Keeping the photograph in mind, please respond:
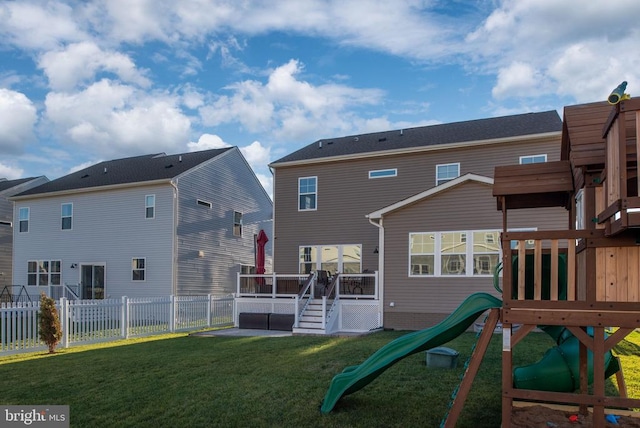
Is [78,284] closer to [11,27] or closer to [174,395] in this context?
[11,27]

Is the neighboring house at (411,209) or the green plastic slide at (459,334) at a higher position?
the neighboring house at (411,209)

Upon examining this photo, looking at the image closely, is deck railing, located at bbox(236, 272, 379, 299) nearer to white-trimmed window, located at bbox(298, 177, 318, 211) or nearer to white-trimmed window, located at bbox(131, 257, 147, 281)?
white-trimmed window, located at bbox(298, 177, 318, 211)

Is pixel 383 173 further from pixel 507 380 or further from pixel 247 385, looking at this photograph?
pixel 507 380

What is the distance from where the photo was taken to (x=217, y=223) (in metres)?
22.6

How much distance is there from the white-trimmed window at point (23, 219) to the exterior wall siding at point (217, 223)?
9294 mm

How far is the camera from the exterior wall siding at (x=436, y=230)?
42.7ft

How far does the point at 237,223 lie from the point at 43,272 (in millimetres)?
9363

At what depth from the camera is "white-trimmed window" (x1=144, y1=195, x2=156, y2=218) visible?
20.4m

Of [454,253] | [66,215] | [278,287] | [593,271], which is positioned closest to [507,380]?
[593,271]

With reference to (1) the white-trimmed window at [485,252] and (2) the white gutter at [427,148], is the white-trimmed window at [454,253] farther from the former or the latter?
A: (2) the white gutter at [427,148]

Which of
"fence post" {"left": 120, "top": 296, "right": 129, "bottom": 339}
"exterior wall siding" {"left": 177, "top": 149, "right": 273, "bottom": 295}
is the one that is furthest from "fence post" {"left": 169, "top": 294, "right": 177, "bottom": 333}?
"exterior wall siding" {"left": 177, "top": 149, "right": 273, "bottom": 295}

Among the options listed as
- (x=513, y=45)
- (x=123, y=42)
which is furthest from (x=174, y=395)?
(x=123, y=42)

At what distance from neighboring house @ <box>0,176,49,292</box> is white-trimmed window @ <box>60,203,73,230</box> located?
5.53 meters

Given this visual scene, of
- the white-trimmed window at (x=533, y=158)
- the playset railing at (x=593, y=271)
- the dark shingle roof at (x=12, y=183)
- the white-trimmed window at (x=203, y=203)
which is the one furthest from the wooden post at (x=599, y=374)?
the dark shingle roof at (x=12, y=183)
